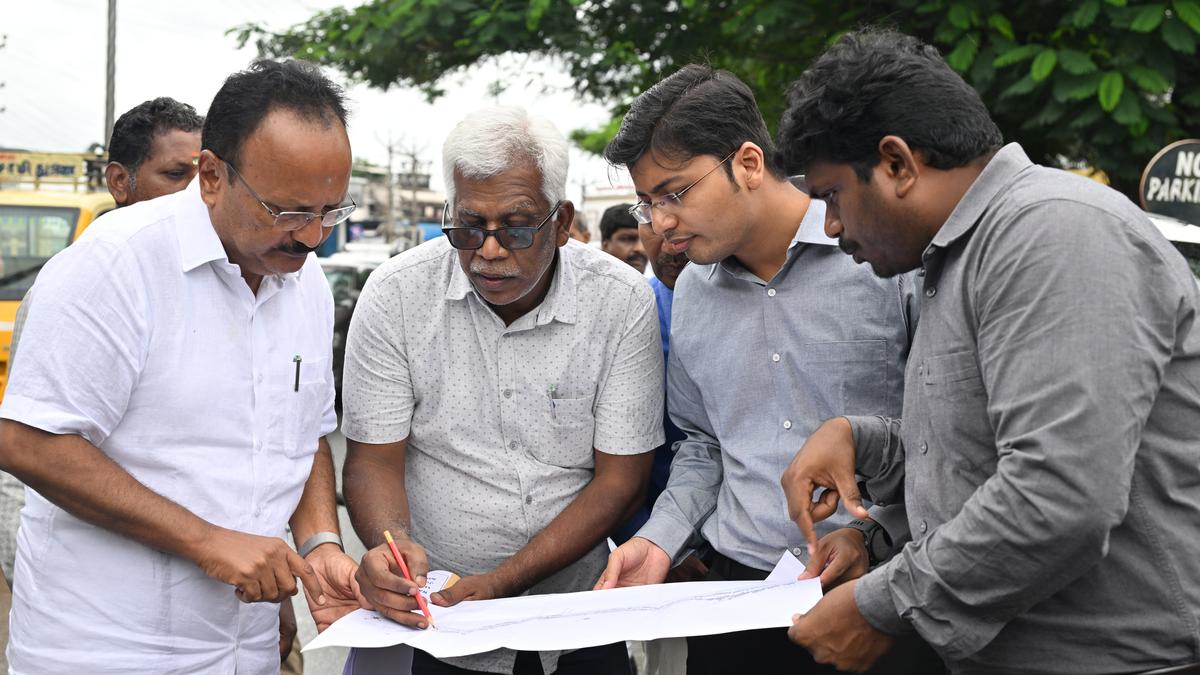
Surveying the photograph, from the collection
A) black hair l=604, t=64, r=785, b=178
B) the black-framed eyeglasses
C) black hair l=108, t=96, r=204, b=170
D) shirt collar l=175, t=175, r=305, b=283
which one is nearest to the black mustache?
shirt collar l=175, t=175, r=305, b=283

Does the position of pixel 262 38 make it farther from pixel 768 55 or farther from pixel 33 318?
pixel 33 318

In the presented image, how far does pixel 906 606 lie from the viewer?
1900mm

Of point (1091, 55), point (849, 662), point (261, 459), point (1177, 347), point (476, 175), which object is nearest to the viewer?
point (1177, 347)

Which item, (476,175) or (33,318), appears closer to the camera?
(33,318)

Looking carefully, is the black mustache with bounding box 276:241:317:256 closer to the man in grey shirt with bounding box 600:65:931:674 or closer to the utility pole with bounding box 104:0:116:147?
the man in grey shirt with bounding box 600:65:931:674

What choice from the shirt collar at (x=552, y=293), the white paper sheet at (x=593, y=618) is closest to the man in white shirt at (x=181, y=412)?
the white paper sheet at (x=593, y=618)

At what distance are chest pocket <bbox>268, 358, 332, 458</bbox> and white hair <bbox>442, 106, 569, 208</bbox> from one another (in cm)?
54

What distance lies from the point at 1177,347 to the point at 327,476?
1.86 meters

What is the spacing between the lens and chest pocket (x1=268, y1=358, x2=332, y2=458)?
246 centimetres

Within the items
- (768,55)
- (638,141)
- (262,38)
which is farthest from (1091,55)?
(262,38)

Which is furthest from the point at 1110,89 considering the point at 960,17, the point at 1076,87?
the point at 960,17

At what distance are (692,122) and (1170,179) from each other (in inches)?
239

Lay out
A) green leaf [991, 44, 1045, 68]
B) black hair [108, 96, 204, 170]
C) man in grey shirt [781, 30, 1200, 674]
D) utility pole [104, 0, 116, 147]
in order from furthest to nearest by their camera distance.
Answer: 1. utility pole [104, 0, 116, 147]
2. green leaf [991, 44, 1045, 68]
3. black hair [108, 96, 204, 170]
4. man in grey shirt [781, 30, 1200, 674]

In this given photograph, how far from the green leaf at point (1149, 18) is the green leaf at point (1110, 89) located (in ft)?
1.14
